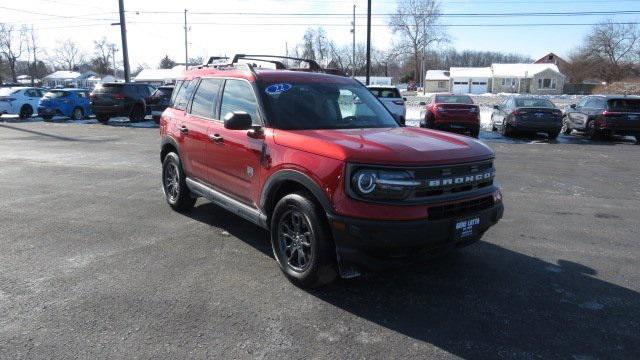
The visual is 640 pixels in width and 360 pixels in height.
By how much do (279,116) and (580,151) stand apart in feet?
39.0

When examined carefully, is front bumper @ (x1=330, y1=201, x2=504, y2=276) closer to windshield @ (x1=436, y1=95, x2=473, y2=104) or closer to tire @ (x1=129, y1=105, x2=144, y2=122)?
windshield @ (x1=436, y1=95, x2=473, y2=104)

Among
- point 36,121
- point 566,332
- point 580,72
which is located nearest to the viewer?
point 566,332

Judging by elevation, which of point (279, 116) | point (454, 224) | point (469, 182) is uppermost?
point (279, 116)

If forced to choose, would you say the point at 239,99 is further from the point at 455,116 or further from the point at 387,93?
the point at 387,93

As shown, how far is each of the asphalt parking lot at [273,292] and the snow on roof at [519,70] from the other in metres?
76.9

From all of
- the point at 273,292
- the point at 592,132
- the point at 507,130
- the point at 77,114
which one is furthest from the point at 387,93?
the point at 77,114

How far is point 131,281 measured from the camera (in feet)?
14.6

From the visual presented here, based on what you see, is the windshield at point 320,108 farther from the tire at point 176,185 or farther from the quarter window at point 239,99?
the tire at point 176,185

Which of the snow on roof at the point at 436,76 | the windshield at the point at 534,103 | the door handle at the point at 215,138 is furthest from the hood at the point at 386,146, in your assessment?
the snow on roof at the point at 436,76

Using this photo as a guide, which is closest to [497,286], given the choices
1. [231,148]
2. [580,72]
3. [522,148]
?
[231,148]

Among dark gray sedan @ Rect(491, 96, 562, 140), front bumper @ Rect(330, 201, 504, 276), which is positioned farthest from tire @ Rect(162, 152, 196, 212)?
dark gray sedan @ Rect(491, 96, 562, 140)

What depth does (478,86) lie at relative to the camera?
82.1 metres

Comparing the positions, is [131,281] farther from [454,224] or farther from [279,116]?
[454,224]

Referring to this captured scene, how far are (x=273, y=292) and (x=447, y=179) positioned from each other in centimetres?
177
